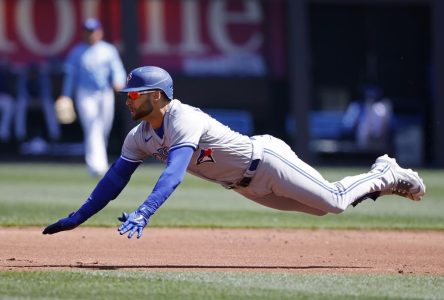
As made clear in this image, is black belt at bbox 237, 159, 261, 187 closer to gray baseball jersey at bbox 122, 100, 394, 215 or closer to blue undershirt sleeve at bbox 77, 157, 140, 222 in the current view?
gray baseball jersey at bbox 122, 100, 394, 215

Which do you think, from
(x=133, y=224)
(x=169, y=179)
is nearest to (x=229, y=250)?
(x=169, y=179)

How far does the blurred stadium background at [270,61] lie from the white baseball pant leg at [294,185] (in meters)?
13.0

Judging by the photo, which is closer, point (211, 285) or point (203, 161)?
point (211, 285)

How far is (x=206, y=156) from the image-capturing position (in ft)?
23.2

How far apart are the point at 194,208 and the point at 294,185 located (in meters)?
5.12

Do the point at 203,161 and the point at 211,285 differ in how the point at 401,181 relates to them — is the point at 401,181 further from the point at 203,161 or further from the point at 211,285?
the point at 211,285

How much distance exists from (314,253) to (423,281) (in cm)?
179

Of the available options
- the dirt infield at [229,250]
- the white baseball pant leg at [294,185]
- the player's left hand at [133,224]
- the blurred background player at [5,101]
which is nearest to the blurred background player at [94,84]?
the dirt infield at [229,250]

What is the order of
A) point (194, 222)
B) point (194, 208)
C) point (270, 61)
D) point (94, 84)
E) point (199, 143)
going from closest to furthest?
1. point (199, 143)
2. point (194, 222)
3. point (194, 208)
4. point (94, 84)
5. point (270, 61)

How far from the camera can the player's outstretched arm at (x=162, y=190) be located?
6.39 metres

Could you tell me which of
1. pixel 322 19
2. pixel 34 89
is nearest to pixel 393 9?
pixel 322 19

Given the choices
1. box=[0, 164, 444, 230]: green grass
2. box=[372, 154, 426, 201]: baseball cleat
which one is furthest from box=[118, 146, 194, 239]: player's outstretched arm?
box=[0, 164, 444, 230]: green grass

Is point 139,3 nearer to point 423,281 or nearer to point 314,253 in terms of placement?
point 314,253

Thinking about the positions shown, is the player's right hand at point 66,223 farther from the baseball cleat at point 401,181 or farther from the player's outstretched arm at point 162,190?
the baseball cleat at point 401,181
